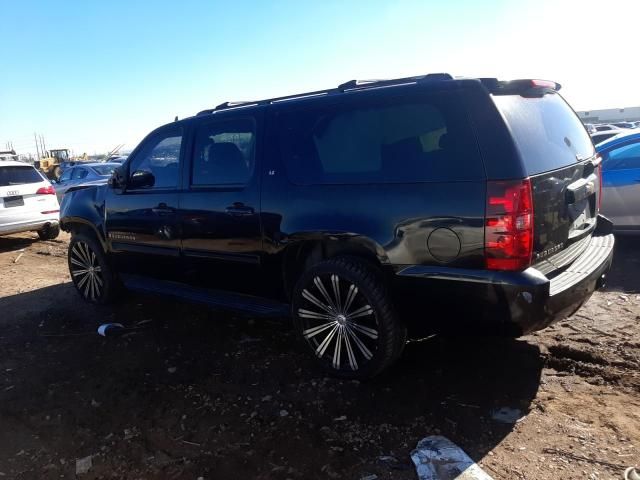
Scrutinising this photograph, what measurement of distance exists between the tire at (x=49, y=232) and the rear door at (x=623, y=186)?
378 inches

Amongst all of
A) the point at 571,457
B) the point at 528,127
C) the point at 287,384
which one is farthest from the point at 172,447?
the point at 528,127

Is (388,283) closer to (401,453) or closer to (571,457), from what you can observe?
(401,453)

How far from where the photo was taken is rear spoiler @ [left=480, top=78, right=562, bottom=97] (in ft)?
9.46

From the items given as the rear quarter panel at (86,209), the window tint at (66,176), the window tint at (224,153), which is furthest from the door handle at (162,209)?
the window tint at (66,176)

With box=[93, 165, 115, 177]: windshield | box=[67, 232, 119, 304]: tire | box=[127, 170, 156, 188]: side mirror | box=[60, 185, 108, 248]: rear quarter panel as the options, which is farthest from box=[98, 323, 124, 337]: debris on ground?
box=[93, 165, 115, 177]: windshield

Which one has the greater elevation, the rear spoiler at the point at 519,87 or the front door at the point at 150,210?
the rear spoiler at the point at 519,87

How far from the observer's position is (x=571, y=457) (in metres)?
2.55

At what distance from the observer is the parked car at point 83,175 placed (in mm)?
13992

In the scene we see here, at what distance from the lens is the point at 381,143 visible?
3.18 meters

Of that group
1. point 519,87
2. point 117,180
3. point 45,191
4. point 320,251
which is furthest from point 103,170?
point 519,87

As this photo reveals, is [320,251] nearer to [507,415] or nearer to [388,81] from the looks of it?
[388,81]

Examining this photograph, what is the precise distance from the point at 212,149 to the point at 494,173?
94.4 inches

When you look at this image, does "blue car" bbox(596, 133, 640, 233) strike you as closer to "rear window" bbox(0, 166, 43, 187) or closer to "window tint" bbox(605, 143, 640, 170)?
"window tint" bbox(605, 143, 640, 170)

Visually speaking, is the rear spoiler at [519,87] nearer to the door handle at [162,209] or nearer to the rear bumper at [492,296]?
the rear bumper at [492,296]
